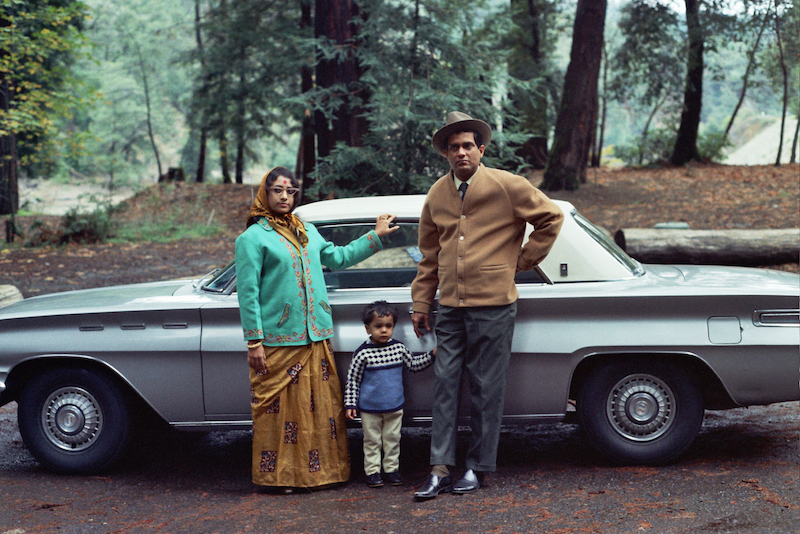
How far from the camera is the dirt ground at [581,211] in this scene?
12.8 meters

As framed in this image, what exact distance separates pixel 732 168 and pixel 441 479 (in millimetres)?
19700

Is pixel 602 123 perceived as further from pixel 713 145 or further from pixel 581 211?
pixel 581 211

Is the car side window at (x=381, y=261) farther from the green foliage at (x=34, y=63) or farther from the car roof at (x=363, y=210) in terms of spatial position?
the green foliage at (x=34, y=63)

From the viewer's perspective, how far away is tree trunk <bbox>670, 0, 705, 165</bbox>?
22.6 m

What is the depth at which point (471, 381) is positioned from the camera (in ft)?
13.7

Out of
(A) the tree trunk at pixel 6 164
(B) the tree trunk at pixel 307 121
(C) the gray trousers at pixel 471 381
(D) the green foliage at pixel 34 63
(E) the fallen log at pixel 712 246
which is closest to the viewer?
(C) the gray trousers at pixel 471 381

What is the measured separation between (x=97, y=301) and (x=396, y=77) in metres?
7.14

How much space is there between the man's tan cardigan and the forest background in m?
6.12

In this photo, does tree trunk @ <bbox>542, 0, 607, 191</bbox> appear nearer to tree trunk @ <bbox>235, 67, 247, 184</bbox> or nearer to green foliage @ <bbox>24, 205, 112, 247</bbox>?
tree trunk @ <bbox>235, 67, 247, 184</bbox>

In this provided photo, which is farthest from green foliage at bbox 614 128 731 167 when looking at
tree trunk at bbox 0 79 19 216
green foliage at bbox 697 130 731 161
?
tree trunk at bbox 0 79 19 216

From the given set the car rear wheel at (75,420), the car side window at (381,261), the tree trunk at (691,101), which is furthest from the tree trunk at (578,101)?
the car rear wheel at (75,420)

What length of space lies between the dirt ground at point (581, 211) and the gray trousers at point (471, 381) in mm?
7390

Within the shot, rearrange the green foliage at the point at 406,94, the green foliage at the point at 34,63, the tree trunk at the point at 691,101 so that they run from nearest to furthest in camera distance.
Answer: the green foliage at the point at 406,94 < the green foliage at the point at 34,63 < the tree trunk at the point at 691,101

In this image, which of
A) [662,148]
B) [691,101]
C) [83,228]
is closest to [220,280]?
[83,228]
